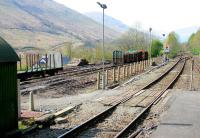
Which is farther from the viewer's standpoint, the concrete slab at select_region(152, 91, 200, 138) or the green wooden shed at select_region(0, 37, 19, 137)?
the concrete slab at select_region(152, 91, 200, 138)

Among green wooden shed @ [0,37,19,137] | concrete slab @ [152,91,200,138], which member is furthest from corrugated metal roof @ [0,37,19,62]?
concrete slab @ [152,91,200,138]

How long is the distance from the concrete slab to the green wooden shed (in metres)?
3.85

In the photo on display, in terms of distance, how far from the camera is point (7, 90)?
34.6 ft

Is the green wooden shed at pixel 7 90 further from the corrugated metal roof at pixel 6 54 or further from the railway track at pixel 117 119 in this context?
the railway track at pixel 117 119

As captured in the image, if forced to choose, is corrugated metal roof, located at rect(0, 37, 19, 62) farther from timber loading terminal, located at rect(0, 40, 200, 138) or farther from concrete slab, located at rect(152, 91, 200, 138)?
concrete slab, located at rect(152, 91, 200, 138)

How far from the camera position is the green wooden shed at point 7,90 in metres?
10.3

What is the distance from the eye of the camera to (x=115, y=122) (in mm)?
13469

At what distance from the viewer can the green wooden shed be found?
10258 mm

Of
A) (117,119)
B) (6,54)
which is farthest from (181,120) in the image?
(6,54)

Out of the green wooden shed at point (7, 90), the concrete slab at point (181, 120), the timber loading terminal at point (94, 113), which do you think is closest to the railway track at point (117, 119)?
the timber loading terminal at point (94, 113)

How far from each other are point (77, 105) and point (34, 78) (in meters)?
15.0

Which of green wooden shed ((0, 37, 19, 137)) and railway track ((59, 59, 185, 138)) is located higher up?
green wooden shed ((0, 37, 19, 137))

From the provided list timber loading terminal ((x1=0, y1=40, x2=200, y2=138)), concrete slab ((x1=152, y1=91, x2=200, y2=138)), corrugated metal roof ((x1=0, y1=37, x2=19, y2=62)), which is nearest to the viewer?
corrugated metal roof ((x1=0, y1=37, x2=19, y2=62))

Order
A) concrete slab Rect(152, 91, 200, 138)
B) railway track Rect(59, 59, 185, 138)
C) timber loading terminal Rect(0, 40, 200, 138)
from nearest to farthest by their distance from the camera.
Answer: timber loading terminal Rect(0, 40, 200, 138), concrete slab Rect(152, 91, 200, 138), railway track Rect(59, 59, 185, 138)
